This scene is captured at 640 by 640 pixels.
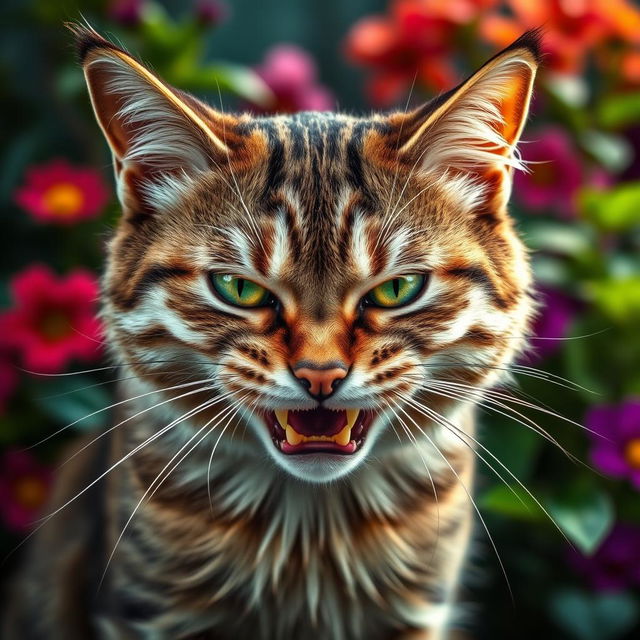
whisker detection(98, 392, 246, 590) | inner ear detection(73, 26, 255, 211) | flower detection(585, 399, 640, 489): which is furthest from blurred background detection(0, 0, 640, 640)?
inner ear detection(73, 26, 255, 211)

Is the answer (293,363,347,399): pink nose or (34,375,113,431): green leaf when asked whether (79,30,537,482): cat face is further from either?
(34,375,113,431): green leaf

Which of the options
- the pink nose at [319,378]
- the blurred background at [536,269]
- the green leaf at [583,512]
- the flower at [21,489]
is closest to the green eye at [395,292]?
the pink nose at [319,378]

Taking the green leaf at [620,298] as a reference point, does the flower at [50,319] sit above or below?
below

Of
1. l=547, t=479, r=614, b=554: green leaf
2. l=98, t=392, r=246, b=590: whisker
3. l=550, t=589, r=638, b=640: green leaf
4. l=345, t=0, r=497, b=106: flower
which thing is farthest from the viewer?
l=345, t=0, r=497, b=106: flower

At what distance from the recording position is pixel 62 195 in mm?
1538

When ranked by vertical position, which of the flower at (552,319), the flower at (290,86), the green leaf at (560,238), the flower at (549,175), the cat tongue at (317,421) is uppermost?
the flower at (290,86)

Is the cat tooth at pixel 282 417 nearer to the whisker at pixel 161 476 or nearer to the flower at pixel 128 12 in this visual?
the whisker at pixel 161 476

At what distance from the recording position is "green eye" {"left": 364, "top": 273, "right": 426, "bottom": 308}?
35.7 inches

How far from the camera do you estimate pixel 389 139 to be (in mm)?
960

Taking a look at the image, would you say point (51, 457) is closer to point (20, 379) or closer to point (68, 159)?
point (20, 379)

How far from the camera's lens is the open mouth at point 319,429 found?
0.89 m

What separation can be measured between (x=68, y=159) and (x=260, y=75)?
0.49m

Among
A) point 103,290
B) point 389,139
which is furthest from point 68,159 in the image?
point 389,139

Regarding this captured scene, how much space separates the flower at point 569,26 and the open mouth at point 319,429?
95cm
